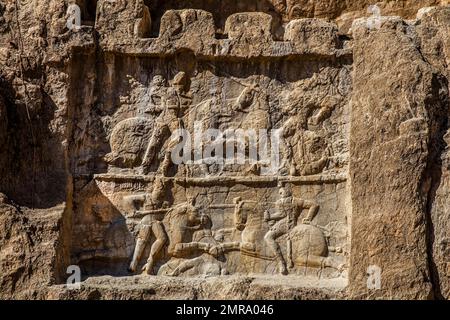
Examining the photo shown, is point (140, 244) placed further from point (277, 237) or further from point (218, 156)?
point (277, 237)

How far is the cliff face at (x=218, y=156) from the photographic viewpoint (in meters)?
7.66

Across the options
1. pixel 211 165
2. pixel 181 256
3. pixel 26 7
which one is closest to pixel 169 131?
pixel 211 165

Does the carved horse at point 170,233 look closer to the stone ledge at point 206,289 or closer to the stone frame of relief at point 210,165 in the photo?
the stone frame of relief at point 210,165

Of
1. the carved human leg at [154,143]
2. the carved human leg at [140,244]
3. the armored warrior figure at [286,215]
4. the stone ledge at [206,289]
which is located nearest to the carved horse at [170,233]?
the carved human leg at [140,244]

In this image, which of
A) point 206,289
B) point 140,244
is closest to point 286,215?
point 206,289

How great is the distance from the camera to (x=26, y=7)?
27.5ft

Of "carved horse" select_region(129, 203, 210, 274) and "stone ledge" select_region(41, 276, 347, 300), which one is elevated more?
"carved horse" select_region(129, 203, 210, 274)

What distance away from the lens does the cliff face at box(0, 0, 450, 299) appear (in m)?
7.66

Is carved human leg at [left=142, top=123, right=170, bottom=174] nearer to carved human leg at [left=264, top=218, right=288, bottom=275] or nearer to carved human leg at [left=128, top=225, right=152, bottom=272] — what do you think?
carved human leg at [left=128, top=225, right=152, bottom=272]

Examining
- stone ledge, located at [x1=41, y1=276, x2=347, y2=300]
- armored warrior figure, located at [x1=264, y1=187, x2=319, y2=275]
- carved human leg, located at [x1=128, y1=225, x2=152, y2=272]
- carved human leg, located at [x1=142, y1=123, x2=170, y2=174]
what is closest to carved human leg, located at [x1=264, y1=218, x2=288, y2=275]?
armored warrior figure, located at [x1=264, y1=187, x2=319, y2=275]

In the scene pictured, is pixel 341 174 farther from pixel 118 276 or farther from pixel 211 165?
pixel 118 276

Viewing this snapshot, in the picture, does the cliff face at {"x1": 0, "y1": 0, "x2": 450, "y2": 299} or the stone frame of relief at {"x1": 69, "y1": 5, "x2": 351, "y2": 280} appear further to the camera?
the stone frame of relief at {"x1": 69, "y1": 5, "x2": 351, "y2": 280}

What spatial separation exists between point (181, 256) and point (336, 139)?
1790 millimetres
